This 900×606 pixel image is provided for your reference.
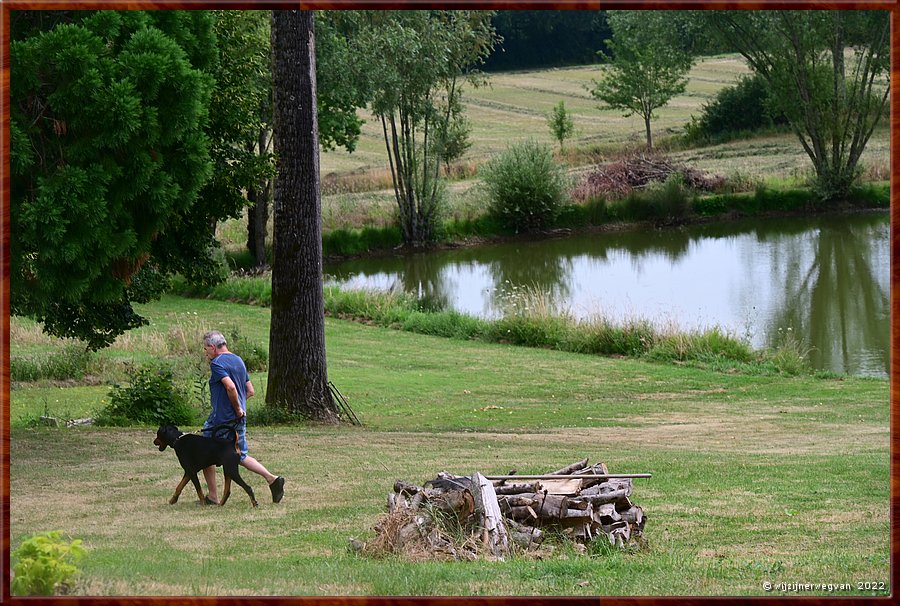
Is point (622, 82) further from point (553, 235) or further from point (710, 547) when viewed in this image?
point (710, 547)

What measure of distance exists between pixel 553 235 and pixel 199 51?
112 ft

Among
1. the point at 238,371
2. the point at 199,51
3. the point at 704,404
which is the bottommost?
the point at 704,404

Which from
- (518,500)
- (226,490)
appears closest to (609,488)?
(518,500)

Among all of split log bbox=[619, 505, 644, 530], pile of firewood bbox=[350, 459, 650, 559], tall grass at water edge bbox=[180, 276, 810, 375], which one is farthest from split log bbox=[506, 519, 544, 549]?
tall grass at water edge bbox=[180, 276, 810, 375]

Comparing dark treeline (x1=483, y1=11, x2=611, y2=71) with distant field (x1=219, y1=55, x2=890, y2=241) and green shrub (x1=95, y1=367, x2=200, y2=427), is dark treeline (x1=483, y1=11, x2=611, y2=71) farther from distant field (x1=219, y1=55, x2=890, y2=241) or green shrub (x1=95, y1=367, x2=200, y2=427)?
green shrub (x1=95, y1=367, x2=200, y2=427)

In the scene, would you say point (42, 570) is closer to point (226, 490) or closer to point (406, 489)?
point (406, 489)

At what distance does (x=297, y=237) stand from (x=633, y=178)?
3463 centimetres

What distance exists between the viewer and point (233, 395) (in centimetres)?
965

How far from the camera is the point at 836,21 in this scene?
152ft

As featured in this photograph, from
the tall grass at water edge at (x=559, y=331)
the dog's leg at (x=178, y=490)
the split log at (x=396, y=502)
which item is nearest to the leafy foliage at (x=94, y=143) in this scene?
the dog's leg at (x=178, y=490)

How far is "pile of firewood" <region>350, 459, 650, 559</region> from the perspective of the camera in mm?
8141

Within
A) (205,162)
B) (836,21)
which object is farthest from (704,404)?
(836,21)

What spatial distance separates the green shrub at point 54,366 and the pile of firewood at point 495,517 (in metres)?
12.6

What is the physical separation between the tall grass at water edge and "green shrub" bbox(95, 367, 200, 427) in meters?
11.0
